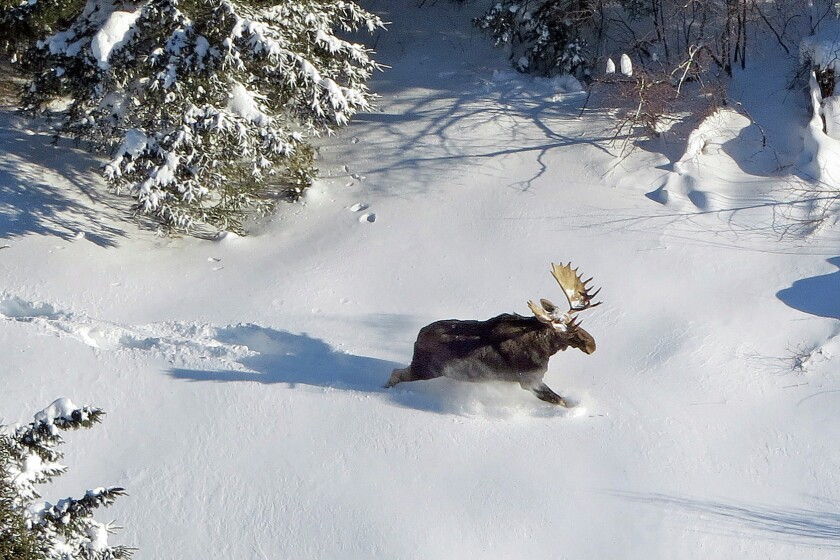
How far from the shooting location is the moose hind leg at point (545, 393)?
760 cm

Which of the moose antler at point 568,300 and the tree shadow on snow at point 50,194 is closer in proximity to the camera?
the moose antler at point 568,300

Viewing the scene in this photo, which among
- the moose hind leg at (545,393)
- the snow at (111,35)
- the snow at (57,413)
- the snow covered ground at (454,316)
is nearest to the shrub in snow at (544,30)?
the snow covered ground at (454,316)

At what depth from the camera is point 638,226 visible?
9.70 meters

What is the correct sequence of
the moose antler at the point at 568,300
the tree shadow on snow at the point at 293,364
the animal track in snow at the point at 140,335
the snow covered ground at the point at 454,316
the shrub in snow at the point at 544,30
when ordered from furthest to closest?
1. the shrub in snow at the point at 544,30
2. the animal track in snow at the point at 140,335
3. the tree shadow on snow at the point at 293,364
4. the moose antler at the point at 568,300
5. the snow covered ground at the point at 454,316

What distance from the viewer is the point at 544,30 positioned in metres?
11.8

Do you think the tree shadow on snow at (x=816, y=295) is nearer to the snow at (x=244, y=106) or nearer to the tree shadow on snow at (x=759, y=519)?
the tree shadow on snow at (x=759, y=519)

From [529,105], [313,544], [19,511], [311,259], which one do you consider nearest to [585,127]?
[529,105]

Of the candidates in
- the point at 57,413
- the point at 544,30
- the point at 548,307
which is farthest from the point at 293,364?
the point at 544,30

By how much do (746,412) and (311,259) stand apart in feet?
15.9

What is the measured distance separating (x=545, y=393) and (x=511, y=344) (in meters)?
0.58

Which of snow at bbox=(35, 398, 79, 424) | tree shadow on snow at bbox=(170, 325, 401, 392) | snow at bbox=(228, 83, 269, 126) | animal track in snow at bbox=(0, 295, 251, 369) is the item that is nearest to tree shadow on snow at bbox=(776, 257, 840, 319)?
tree shadow on snow at bbox=(170, 325, 401, 392)

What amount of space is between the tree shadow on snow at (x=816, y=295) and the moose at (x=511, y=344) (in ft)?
8.34

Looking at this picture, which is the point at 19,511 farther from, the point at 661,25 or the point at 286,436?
the point at 661,25

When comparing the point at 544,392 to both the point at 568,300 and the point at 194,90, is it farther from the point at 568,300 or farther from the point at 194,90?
the point at 194,90
